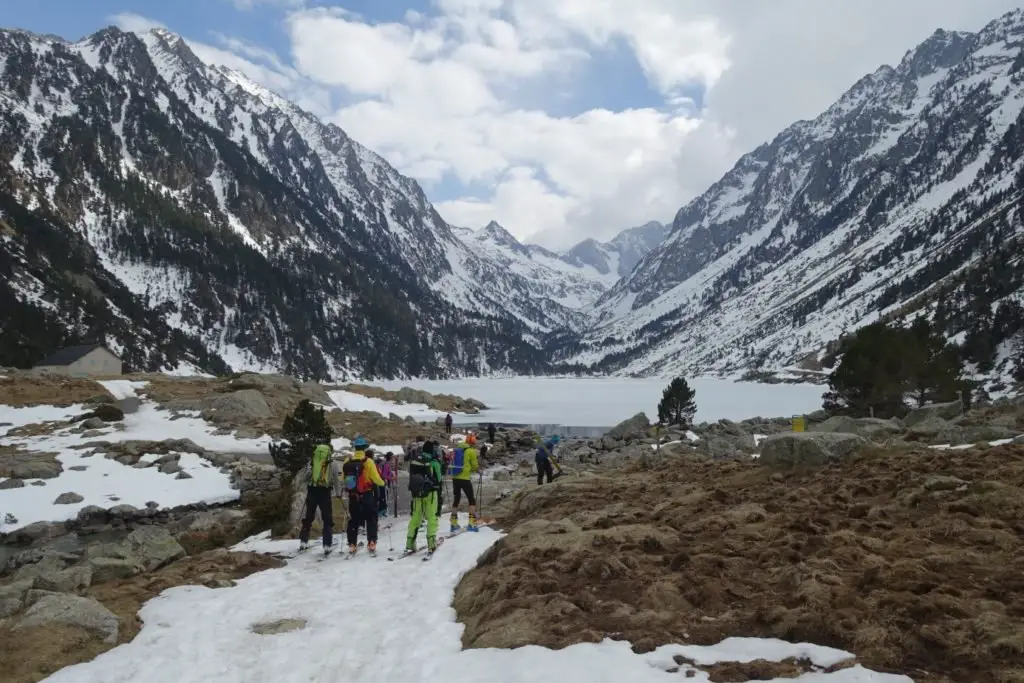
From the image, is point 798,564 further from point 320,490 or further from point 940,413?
point 940,413

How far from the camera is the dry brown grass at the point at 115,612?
28.1ft

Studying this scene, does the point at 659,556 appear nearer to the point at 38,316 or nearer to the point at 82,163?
the point at 38,316

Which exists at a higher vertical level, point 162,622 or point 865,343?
point 865,343

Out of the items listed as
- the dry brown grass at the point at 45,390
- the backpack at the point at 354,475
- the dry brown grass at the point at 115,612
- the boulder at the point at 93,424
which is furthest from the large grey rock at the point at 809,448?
the dry brown grass at the point at 45,390

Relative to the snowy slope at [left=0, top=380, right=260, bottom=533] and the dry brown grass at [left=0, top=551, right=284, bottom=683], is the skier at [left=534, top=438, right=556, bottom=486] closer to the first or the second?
the dry brown grass at [left=0, top=551, right=284, bottom=683]

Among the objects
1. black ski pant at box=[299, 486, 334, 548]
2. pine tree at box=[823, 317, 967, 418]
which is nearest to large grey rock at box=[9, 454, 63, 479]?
black ski pant at box=[299, 486, 334, 548]

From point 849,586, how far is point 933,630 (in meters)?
1.79

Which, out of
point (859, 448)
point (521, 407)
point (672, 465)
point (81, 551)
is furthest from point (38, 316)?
point (859, 448)

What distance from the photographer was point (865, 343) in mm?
40781

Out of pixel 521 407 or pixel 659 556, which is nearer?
pixel 659 556

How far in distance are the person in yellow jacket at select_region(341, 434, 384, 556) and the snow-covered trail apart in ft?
5.55

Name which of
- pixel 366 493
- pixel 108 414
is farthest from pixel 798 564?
pixel 108 414

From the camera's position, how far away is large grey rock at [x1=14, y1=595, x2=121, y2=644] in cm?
965

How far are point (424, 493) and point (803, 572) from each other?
8574 millimetres
